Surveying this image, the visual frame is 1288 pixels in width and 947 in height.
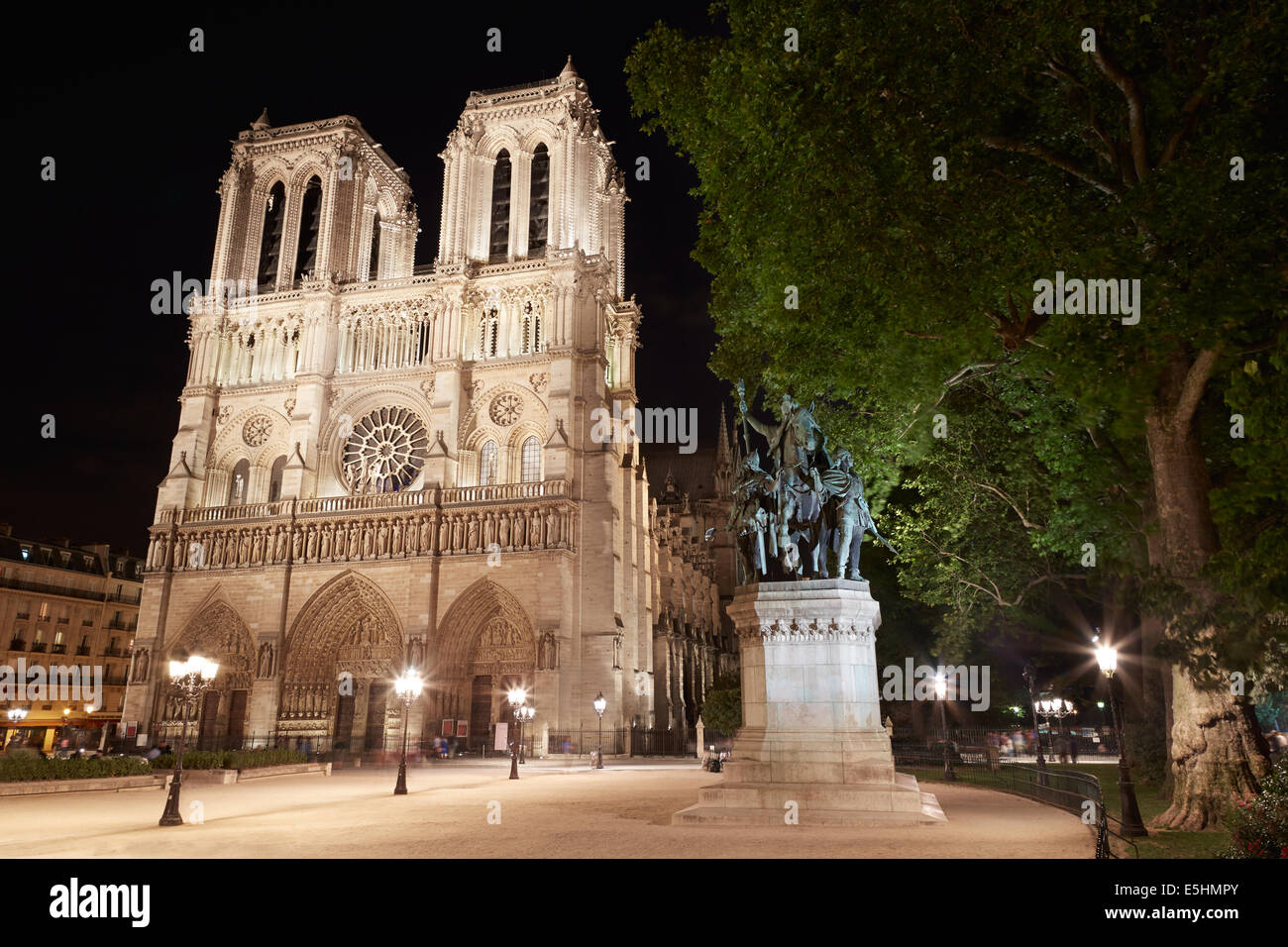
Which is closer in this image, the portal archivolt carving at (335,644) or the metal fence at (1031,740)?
the metal fence at (1031,740)

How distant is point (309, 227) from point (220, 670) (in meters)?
24.5

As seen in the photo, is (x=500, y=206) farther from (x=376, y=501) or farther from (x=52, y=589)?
(x=52, y=589)

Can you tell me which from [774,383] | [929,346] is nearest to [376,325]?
[774,383]

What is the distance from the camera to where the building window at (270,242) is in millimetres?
47906

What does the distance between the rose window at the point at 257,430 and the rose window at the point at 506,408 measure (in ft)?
39.4

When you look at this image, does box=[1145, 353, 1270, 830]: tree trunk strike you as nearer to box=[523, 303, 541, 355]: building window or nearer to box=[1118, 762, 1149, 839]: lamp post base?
box=[1118, 762, 1149, 839]: lamp post base

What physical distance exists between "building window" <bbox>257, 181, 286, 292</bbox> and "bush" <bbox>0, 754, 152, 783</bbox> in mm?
33185

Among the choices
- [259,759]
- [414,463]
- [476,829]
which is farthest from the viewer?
[414,463]

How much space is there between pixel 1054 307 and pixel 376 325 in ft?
124

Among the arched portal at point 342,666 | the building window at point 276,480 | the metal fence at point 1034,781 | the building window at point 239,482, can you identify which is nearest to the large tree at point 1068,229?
the metal fence at point 1034,781

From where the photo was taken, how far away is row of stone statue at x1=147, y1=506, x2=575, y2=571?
123 feet

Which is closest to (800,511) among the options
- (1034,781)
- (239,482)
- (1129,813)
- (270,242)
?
(1129,813)

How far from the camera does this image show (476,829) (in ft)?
37.8

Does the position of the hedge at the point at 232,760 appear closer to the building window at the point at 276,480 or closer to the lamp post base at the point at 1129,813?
the lamp post base at the point at 1129,813
